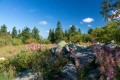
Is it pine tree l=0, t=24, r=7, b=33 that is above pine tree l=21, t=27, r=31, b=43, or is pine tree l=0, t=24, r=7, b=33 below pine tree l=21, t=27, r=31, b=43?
above

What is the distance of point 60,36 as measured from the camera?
3142 cm

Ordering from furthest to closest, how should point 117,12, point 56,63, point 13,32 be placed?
point 13,32 < point 56,63 < point 117,12

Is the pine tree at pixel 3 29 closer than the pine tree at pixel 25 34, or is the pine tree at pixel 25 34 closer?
the pine tree at pixel 25 34

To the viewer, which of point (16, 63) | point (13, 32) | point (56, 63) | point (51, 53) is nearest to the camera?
point (56, 63)

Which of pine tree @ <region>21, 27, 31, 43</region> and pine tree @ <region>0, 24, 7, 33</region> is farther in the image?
pine tree @ <region>0, 24, 7, 33</region>

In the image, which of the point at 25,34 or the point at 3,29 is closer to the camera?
the point at 25,34

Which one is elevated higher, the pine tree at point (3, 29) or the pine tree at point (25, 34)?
the pine tree at point (3, 29)

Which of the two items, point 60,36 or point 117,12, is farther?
point 60,36

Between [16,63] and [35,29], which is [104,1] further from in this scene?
[35,29]

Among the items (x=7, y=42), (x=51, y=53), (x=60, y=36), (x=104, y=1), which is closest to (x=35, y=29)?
(x=60, y=36)

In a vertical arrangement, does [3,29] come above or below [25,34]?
above

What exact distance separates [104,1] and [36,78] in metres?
5.00

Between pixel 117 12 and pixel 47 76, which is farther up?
pixel 117 12

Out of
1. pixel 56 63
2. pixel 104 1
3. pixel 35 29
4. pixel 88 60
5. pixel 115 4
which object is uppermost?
pixel 35 29
